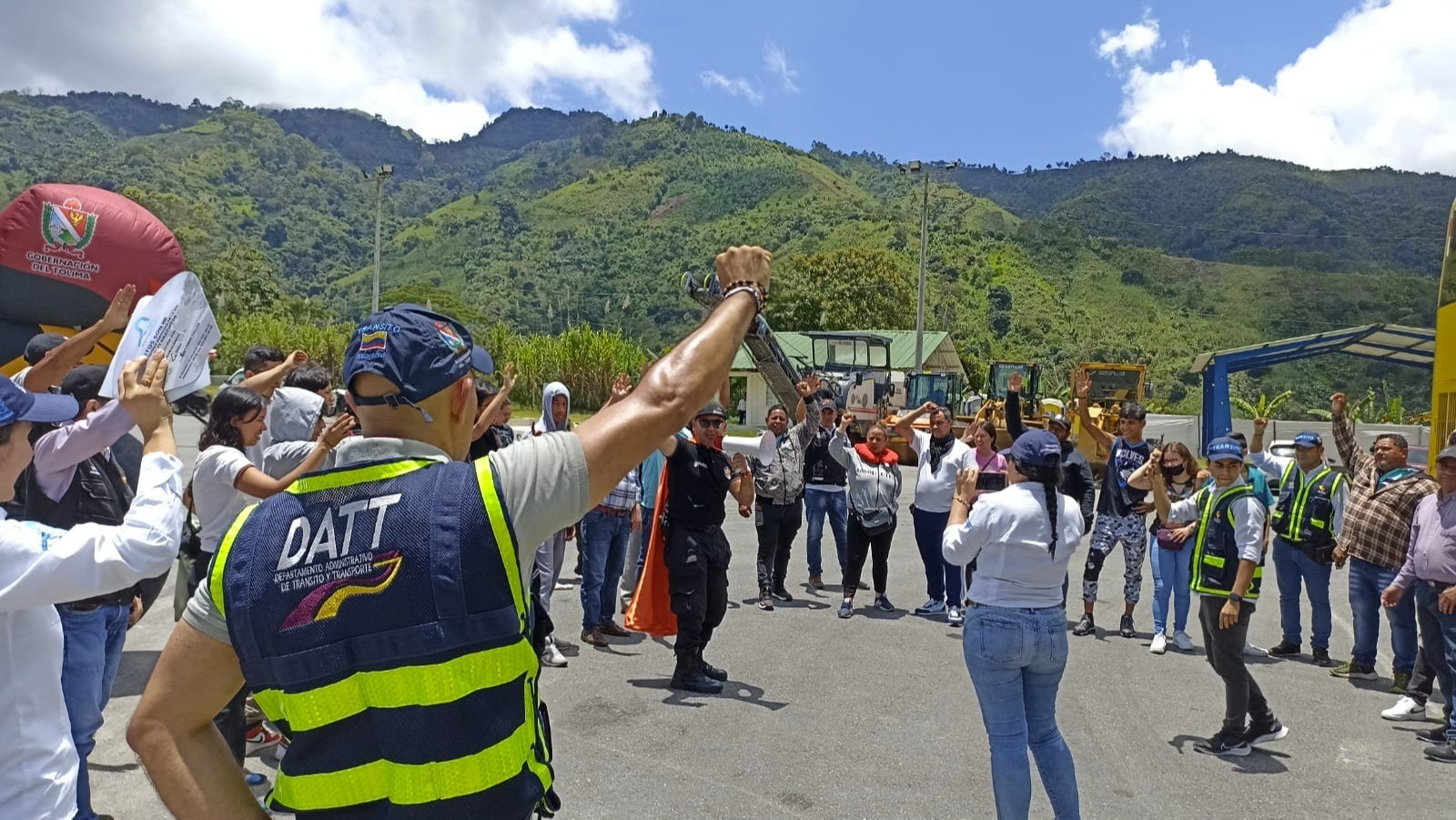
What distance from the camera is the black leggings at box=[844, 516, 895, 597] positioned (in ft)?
29.6

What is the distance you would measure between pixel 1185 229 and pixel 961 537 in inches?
6623

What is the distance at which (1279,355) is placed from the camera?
2109 centimetres

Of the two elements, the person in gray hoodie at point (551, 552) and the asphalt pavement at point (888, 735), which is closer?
the asphalt pavement at point (888, 735)

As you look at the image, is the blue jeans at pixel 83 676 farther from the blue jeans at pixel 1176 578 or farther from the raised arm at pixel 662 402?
the blue jeans at pixel 1176 578

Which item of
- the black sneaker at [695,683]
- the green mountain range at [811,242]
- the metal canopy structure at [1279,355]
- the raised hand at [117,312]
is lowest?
the black sneaker at [695,683]

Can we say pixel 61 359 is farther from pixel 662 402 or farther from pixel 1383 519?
pixel 1383 519

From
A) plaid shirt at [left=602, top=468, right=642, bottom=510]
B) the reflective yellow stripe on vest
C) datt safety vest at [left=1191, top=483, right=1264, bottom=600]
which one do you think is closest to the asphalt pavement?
datt safety vest at [left=1191, top=483, right=1264, bottom=600]

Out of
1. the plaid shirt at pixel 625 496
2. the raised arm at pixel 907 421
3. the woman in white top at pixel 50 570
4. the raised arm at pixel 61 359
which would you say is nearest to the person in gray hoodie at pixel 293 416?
the raised arm at pixel 61 359

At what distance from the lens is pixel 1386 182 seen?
18612cm

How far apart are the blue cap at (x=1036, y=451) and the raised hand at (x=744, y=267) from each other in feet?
8.42

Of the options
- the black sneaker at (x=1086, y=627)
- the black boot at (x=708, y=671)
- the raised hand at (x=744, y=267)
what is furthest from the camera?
the black sneaker at (x=1086, y=627)

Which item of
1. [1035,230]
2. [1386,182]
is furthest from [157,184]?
[1386,182]

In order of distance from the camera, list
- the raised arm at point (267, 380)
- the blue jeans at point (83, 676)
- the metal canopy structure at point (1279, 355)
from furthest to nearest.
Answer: the metal canopy structure at point (1279, 355), the raised arm at point (267, 380), the blue jeans at point (83, 676)

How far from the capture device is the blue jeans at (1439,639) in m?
5.95
